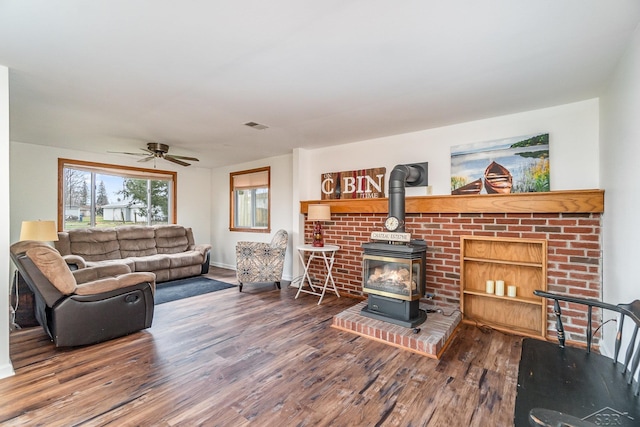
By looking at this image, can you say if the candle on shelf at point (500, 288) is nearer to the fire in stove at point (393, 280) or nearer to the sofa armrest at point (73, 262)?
the fire in stove at point (393, 280)

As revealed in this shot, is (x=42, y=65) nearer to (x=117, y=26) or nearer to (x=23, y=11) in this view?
(x=23, y=11)

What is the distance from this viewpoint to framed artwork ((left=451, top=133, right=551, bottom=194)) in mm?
2971

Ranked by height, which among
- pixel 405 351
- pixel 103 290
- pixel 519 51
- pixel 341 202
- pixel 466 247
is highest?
pixel 519 51

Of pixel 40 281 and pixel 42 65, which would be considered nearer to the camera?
pixel 42 65

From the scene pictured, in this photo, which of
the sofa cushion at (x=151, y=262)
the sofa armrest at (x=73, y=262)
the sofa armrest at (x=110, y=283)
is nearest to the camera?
the sofa armrest at (x=110, y=283)

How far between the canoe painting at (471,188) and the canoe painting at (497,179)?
70 millimetres

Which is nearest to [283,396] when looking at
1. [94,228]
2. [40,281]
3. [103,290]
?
[103,290]

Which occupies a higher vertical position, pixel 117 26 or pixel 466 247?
pixel 117 26

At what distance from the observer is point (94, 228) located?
504 centimetres

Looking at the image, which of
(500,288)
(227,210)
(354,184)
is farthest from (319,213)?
(227,210)

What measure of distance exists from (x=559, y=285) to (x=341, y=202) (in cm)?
267

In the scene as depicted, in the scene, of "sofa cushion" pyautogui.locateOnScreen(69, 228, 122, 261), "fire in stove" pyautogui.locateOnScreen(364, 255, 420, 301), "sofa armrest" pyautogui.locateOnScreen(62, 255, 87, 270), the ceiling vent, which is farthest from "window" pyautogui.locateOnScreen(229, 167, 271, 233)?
"fire in stove" pyautogui.locateOnScreen(364, 255, 420, 301)

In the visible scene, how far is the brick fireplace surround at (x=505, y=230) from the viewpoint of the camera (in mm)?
2711

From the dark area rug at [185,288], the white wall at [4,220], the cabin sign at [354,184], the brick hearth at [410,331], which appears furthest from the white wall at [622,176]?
the dark area rug at [185,288]
